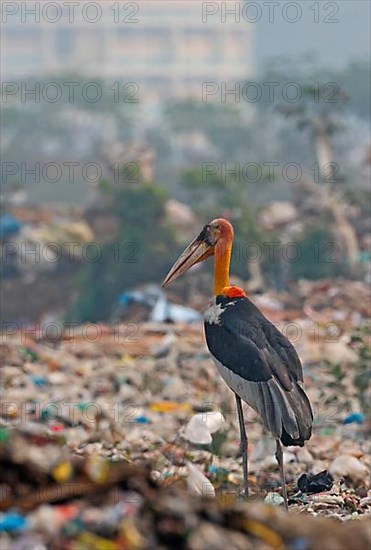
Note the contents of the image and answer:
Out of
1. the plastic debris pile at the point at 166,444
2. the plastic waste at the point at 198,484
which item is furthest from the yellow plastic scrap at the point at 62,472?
the plastic waste at the point at 198,484

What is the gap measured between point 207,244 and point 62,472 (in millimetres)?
3221

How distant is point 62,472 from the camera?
13.5ft

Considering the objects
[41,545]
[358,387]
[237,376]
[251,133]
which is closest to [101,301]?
[358,387]

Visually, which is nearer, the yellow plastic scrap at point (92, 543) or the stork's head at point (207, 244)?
the yellow plastic scrap at point (92, 543)

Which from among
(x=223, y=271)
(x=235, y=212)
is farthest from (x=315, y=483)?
(x=235, y=212)

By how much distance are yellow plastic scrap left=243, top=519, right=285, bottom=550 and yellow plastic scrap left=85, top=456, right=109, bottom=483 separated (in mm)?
431

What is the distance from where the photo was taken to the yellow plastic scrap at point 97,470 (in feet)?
13.4

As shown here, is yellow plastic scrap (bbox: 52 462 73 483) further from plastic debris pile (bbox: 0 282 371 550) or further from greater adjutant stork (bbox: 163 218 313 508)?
greater adjutant stork (bbox: 163 218 313 508)

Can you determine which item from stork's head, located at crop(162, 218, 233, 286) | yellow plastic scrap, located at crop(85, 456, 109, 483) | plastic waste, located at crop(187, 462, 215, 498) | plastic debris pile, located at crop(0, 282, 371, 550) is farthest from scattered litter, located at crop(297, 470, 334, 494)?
yellow plastic scrap, located at crop(85, 456, 109, 483)

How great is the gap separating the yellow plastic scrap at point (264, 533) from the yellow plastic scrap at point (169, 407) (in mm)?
6036

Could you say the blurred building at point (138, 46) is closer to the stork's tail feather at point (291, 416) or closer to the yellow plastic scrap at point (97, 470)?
the stork's tail feather at point (291, 416)

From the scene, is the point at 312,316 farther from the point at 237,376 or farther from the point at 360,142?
the point at 360,142

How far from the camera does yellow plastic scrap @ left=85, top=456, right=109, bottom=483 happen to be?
4.07 meters

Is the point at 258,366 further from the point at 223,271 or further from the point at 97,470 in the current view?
the point at 97,470
